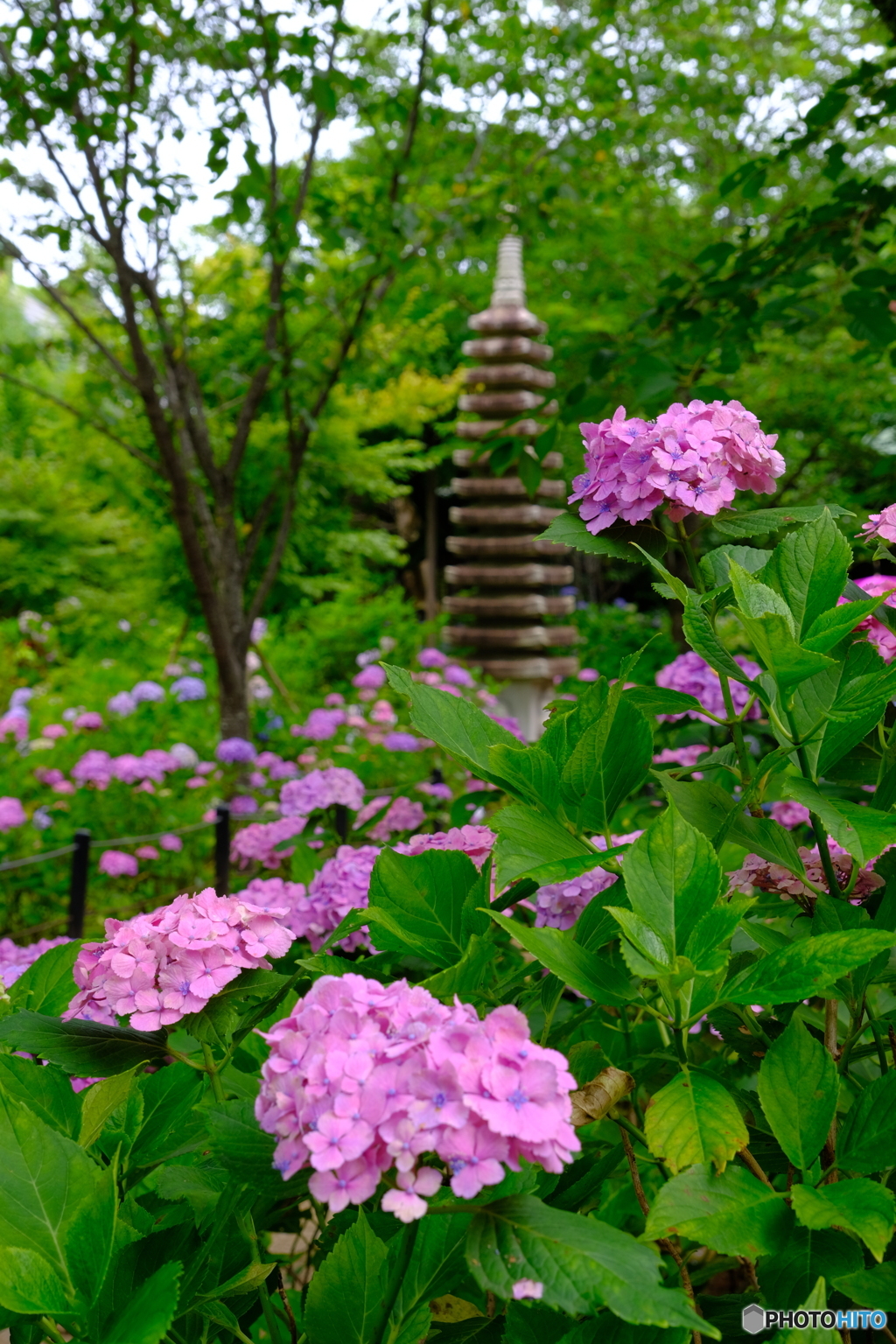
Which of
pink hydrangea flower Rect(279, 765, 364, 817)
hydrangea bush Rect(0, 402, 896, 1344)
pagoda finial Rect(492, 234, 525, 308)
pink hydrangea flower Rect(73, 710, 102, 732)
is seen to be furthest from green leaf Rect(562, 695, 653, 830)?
pagoda finial Rect(492, 234, 525, 308)

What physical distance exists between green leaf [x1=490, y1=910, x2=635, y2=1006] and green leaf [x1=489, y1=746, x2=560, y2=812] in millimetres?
122

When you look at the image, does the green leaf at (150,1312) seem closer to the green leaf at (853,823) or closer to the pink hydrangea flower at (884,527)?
the green leaf at (853,823)

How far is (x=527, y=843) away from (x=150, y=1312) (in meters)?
0.33

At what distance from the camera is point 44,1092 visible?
767 mm

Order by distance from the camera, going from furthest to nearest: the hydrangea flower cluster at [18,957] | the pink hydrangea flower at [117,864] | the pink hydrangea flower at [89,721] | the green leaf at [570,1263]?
the pink hydrangea flower at [89,721] → the pink hydrangea flower at [117,864] → the hydrangea flower cluster at [18,957] → the green leaf at [570,1263]

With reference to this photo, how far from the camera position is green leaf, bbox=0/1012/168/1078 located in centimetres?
71

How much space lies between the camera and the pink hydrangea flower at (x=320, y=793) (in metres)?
2.14

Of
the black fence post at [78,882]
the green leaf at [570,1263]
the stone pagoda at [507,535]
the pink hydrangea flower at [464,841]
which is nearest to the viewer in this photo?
the green leaf at [570,1263]

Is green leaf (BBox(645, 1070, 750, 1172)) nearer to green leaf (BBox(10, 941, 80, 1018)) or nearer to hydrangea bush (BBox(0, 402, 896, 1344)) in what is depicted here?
hydrangea bush (BBox(0, 402, 896, 1344))

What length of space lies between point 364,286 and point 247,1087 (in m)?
3.87

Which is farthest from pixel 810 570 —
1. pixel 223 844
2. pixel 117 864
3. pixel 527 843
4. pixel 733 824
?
pixel 117 864

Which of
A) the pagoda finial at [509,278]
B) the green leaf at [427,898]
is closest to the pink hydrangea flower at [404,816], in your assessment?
the green leaf at [427,898]

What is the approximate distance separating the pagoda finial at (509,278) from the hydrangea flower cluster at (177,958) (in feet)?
22.5


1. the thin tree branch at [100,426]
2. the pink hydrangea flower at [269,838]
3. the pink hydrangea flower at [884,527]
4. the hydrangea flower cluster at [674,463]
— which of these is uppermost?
the thin tree branch at [100,426]
